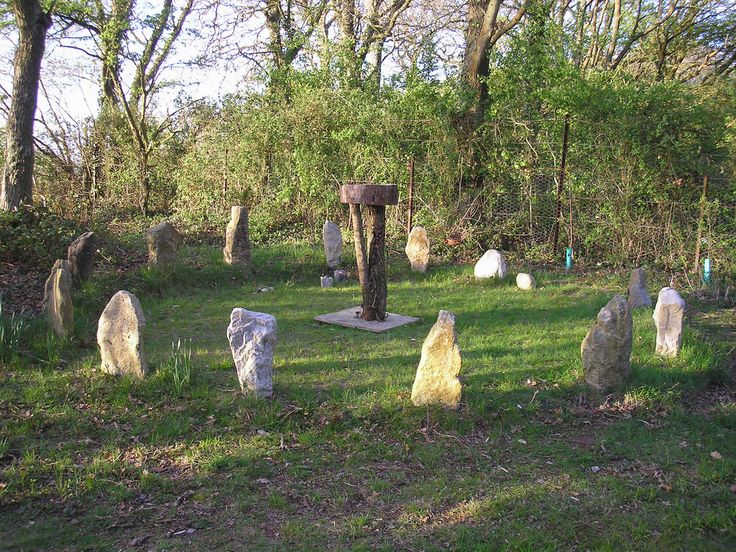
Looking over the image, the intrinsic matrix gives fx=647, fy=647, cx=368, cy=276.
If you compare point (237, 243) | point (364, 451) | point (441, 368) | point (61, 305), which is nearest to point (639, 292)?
point (441, 368)

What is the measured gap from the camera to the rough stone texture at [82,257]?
849cm

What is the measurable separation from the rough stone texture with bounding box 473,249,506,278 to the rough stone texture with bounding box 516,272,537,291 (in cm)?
36

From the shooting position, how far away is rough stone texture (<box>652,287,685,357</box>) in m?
6.30

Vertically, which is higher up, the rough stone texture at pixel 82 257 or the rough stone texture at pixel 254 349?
the rough stone texture at pixel 82 257

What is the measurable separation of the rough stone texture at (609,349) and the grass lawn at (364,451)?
0.17m

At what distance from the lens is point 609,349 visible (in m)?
5.64

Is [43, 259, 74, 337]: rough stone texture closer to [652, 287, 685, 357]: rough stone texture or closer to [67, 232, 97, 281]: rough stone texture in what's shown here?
[67, 232, 97, 281]: rough stone texture

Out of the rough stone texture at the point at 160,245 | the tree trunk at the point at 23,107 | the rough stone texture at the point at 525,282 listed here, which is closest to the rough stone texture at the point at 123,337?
the rough stone texture at the point at 160,245

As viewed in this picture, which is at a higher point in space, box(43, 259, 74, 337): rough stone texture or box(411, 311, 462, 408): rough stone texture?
box(43, 259, 74, 337): rough stone texture

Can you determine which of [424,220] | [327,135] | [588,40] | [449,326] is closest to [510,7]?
[588,40]

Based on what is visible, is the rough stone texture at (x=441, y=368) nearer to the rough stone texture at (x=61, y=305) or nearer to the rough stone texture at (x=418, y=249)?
the rough stone texture at (x=61, y=305)

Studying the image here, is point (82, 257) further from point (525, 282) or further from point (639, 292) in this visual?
point (639, 292)

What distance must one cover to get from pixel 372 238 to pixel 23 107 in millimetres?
7184

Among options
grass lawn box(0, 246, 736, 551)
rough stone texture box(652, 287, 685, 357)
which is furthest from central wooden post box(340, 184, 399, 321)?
rough stone texture box(652, 287, 685, 357)
